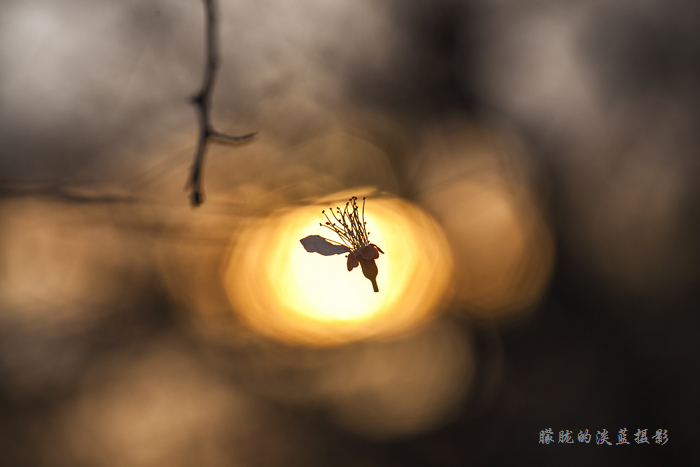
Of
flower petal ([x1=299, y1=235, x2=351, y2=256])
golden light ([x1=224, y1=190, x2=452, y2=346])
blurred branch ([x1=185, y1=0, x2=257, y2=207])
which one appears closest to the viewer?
blurred branch ([x1=185, y1=0, x2=257, y2=207])

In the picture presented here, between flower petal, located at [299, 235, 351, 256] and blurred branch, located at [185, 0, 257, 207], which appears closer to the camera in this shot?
blurred branch, located at [185, 0, 257, 207]

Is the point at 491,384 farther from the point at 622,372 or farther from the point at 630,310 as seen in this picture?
the point at 630,310

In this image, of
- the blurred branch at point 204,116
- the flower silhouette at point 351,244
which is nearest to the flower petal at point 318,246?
the flower silhouette at point 351,244

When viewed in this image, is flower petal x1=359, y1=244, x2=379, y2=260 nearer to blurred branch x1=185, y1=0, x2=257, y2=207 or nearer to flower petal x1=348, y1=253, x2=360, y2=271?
flower petal x1=348, y1=253, x2=360, y2=271

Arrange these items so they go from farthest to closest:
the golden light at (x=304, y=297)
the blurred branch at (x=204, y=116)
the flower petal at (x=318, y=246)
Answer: the golden light at (x=304, y=297) → the flower petal at (x=318, y=246) → the blurred branch at (x=204, y=116)

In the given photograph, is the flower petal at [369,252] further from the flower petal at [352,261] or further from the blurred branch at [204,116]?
the blurred branch at [204,116]

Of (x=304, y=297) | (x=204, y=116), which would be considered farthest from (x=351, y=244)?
(x=304, y=297)

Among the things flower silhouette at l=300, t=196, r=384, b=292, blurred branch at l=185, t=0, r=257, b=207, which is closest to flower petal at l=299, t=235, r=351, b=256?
flower silhouette at l=300, t=196, r=384, b=292

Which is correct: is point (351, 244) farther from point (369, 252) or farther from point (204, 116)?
point (204, 116)
